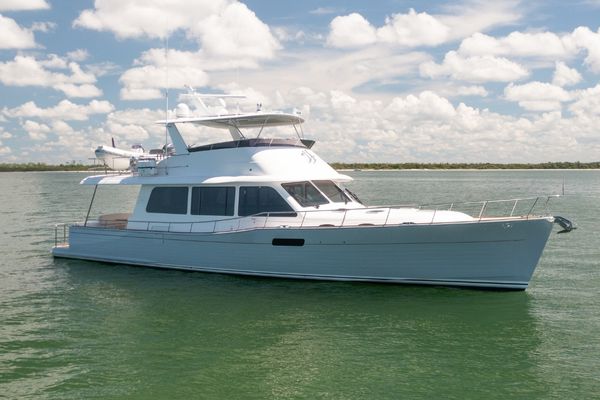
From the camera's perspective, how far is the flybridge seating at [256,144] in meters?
14.7

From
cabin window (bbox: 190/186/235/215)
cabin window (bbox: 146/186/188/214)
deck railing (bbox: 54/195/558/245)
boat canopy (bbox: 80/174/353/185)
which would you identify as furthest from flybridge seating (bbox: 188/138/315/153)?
deck railing (bbox: 54/195/558/245)

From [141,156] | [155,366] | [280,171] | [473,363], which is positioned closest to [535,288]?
[473,363]

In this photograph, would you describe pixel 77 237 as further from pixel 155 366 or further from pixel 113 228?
pixel 155 366

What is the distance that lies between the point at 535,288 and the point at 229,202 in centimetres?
833

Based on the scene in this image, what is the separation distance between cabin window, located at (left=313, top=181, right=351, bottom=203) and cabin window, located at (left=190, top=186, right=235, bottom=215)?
243 cm

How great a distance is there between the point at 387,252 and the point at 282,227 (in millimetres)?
2682

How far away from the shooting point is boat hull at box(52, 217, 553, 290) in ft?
39.8

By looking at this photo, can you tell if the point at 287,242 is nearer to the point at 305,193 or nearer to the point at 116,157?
the point at 305,193

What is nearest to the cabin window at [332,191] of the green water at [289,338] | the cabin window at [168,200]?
the green water at [289,338]

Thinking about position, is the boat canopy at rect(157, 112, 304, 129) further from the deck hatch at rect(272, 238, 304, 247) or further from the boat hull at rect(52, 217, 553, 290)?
the deck hatch at rect(272, 238, 304, 247)

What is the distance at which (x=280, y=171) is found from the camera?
47.5 feet

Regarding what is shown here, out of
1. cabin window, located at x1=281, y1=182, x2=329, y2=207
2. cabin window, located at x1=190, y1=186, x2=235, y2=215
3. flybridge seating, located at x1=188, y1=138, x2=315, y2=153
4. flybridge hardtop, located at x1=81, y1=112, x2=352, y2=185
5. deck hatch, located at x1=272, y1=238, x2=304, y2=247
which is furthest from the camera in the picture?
cabin window, located at x1=190, y1=186, x2=235, y2=215

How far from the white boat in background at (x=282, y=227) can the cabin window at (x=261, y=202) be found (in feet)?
0.09

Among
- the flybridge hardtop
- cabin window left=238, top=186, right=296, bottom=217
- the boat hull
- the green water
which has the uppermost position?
the flybridge hardtop
